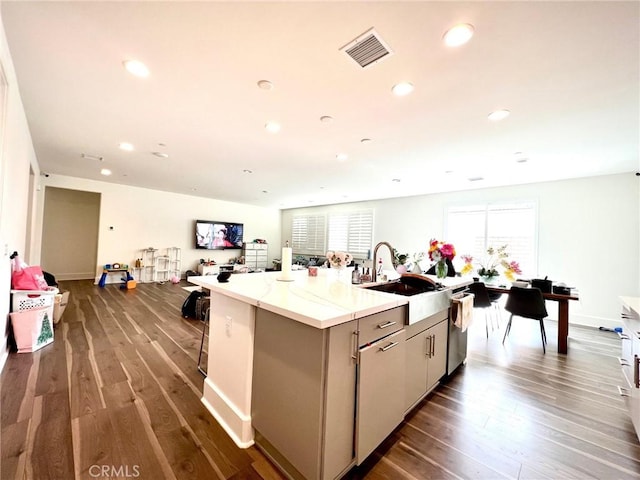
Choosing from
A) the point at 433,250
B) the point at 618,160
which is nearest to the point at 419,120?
the point at 433,250

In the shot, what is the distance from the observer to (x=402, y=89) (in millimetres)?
2057

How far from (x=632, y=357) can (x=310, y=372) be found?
2.23 metres

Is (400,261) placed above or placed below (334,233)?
below

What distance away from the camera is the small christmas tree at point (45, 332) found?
2.74 metres

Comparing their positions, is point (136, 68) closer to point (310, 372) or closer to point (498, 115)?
point (310, 372)

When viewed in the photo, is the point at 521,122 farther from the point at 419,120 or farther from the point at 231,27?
the point at 231,27

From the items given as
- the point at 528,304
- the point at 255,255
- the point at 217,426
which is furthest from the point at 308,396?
the point at 255,255

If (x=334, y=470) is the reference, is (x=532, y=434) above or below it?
below

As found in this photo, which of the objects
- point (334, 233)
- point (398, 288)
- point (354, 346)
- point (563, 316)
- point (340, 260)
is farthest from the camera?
point (334, 233)

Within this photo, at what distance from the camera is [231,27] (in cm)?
153

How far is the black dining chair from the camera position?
3076 mm

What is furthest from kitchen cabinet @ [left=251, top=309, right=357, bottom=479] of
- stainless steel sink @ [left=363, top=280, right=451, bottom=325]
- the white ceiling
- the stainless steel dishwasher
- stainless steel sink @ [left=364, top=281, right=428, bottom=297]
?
the white ceiling

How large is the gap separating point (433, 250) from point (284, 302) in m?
1.81

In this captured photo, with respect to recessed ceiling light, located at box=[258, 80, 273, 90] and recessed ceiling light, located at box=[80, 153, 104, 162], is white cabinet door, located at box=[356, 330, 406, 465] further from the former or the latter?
recessed ceiling light, located at box=[80, 153, 104, 162]
